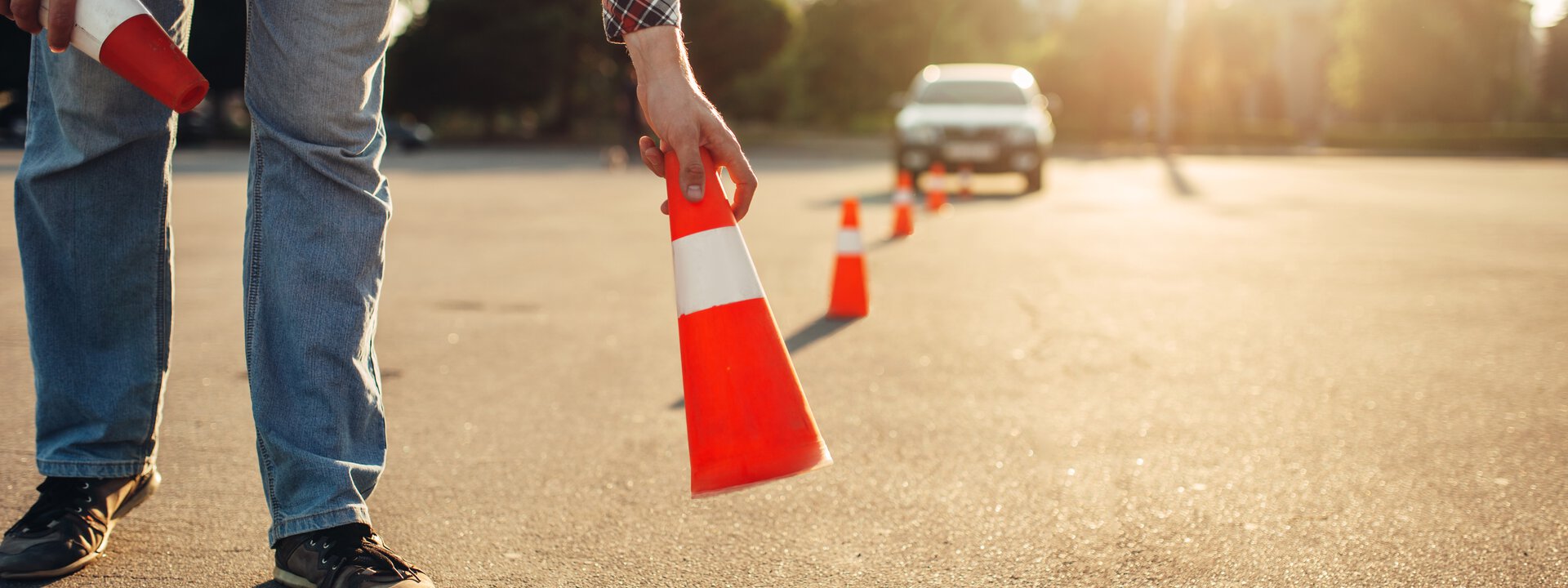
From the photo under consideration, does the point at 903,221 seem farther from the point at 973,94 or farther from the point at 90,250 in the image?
the point at 90,250

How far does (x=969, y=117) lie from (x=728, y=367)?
1526 centimetres

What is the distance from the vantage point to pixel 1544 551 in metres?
2.62

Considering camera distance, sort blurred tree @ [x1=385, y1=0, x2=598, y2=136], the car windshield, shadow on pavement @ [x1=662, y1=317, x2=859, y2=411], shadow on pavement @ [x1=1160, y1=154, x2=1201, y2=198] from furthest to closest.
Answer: blurred tree @ [x1=385, y1=0, x2=598, y2=136] < the car windshield < shadow on pavement @ [x1=1160, y1=154, x2=1201, y2=198] < shadow on pavement @ [x1=662, y1=317, x2=859, y2=411]

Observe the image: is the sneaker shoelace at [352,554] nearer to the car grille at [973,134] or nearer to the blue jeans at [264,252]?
the blue jeans at [264,252]

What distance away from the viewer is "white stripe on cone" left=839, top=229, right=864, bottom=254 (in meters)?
6.05

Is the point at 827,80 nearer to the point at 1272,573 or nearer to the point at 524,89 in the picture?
the point at 524,89

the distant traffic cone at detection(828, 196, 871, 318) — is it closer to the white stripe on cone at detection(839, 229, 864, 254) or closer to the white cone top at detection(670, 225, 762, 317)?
the white stripe on cone at detection(839, 229, 864, 254)

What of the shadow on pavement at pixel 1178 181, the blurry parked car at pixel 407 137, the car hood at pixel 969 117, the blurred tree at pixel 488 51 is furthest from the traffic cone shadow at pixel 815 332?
the blurred tree at pixel 488 51

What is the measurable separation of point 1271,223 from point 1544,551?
31.5 feet

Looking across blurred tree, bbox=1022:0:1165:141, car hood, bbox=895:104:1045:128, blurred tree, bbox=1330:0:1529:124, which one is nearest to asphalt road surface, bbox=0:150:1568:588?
car hood, bbox=895:104:1045:128

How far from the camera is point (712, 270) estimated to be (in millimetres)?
2168

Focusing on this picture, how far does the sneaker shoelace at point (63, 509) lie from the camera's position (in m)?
2.36

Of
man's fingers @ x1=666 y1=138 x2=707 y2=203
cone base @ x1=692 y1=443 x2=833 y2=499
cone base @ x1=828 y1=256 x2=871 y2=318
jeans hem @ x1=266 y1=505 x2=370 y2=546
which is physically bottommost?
cone base @ x1=828 y1=256 x2=871 y2=318

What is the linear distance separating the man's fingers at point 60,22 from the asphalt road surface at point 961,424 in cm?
88
